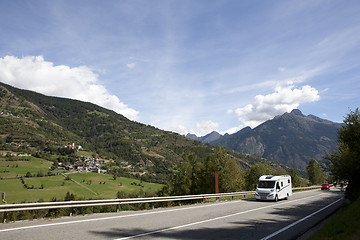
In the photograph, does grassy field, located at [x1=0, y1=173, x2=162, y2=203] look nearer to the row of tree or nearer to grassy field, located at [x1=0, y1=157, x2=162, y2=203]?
grassy field, located at [x1=0, y1=157, x2=162, y2=203]

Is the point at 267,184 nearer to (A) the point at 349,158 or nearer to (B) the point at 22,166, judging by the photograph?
(A) the point at 349,158

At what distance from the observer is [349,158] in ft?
66.5

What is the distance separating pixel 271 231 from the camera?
10.0 meters

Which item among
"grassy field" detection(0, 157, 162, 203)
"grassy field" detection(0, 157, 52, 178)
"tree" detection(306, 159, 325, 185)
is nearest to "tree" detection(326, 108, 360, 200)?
"grassy field" detection(0, 157, 162, 203)

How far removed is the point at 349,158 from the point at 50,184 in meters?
106

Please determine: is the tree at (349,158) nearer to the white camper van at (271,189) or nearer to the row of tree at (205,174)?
the white camper van at (271,189)

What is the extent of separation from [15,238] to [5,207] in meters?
2.94

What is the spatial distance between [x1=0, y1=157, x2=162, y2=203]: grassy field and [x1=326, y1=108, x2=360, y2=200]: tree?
57.8 m

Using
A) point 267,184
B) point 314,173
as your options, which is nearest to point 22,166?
point 267,184

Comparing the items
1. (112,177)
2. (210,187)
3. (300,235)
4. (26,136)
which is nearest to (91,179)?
(112,177)

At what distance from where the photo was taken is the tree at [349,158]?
20078 mm

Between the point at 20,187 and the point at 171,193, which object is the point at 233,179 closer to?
the point at 171,193

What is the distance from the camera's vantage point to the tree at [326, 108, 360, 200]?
20.1 metres

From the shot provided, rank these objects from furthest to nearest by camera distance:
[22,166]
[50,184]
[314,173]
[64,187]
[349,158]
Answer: [22,166], [314,173], [50,184], [64,187], [349,158]
